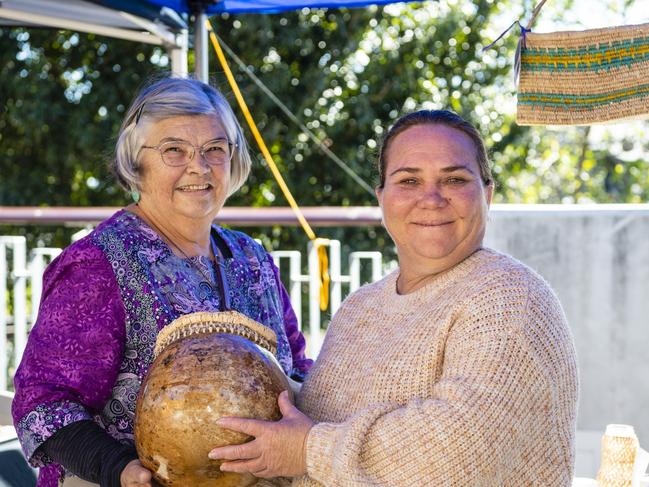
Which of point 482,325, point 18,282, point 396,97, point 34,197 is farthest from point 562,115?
point 34,197

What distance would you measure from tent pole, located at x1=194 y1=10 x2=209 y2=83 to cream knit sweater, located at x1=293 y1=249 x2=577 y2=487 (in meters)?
2.43

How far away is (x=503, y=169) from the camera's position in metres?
9.70

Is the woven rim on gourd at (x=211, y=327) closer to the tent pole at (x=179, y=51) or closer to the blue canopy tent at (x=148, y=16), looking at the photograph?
the blue canopy tent at (x=148, y=16)

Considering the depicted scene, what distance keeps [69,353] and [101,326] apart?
0.32 feet

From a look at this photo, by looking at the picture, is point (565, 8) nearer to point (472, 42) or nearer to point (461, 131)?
point (472, 42)

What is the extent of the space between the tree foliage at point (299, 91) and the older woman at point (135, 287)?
20.2 ft

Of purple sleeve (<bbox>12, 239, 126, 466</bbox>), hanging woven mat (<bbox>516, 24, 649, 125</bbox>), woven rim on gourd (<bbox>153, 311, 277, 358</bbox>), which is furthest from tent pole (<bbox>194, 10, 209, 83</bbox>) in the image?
woven rim on gourd (<bbox>153, 311, 277, 358</bbox>)

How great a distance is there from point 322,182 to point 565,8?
15.7 feet

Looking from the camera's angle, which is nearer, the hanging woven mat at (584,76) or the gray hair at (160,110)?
the gray hair at (160,110)

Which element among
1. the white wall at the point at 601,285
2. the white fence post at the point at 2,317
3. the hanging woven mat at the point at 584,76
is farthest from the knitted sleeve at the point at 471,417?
the white fence post at the point at 2,317

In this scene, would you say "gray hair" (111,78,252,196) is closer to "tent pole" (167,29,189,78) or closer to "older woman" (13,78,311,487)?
"older woman" (13,78,311,487)

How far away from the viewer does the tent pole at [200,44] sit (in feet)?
13.3

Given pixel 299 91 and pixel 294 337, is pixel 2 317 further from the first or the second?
pixel 299 91

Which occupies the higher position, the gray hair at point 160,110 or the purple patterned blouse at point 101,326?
the gray hair at point 160,110
